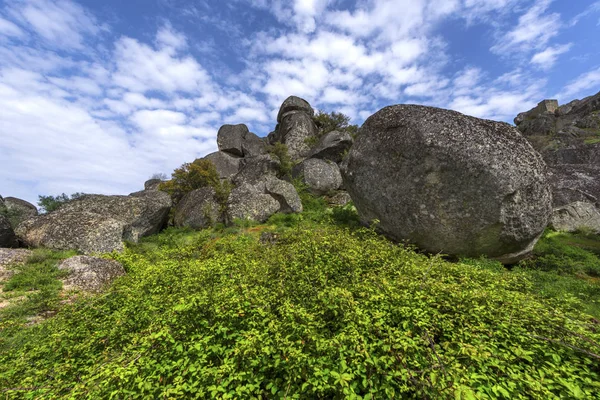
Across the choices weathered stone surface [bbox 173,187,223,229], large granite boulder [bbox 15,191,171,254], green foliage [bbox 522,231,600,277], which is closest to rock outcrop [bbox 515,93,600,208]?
green foliage [bbox 522,231,600,277]

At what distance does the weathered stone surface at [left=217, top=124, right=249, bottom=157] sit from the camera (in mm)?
43875

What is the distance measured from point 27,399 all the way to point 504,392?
611 centimetres

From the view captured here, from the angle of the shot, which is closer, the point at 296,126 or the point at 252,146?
the point at 296,126

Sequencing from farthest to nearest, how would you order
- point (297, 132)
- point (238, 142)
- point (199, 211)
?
point (238, 142) < point (297, 132) < point (199, 211)

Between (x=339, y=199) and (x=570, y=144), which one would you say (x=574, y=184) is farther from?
(x=570, y=144)

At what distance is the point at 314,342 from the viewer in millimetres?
4188

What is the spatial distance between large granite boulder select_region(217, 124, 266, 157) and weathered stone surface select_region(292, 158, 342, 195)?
17088mm

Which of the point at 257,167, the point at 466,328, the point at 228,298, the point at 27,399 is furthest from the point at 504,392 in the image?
the point at 257,167

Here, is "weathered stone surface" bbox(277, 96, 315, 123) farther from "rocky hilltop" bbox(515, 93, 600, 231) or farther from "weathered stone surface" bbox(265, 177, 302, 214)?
"rocky hilltop" bbox(515, 93, 600, 231)

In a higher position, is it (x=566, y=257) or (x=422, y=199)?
(x=422, y=199)

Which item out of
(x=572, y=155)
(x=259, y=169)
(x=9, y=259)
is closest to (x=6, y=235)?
(x=9, y=259)

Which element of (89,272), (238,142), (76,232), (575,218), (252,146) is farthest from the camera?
(252,146)

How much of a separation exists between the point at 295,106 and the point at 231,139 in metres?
11.6

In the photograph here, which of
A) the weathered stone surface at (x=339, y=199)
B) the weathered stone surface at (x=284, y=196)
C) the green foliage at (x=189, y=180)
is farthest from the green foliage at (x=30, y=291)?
the weathered stone surface at (x=339, y=199)
